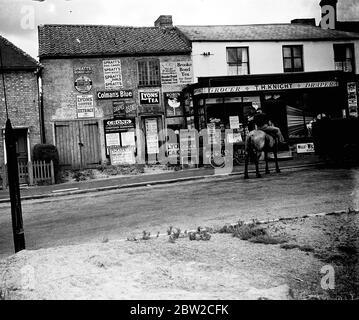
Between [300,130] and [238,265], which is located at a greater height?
[300,130]

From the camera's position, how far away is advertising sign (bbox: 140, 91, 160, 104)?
22.6 meters

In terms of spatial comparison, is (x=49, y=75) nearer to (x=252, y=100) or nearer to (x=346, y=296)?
(x=252, y=100)

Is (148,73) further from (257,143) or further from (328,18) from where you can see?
(328,18)

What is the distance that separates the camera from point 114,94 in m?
22.1

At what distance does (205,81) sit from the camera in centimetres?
2028

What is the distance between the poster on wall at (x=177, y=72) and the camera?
2303cm

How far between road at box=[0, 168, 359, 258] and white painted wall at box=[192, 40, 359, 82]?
11.0 m

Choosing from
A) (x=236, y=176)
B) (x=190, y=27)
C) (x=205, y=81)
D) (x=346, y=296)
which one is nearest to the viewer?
(x=346, y=296)

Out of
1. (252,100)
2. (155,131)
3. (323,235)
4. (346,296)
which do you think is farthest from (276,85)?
(346,296)

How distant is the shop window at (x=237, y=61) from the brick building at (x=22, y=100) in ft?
33.9

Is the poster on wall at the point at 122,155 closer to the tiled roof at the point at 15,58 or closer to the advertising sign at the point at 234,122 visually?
the advertising sign at the point at 234,122

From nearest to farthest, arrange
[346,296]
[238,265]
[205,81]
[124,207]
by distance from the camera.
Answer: [346,296] → [238,265] → [124,207] → [205,81]

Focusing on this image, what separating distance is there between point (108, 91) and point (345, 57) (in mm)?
14552

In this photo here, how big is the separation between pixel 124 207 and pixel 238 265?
5.92 meters
